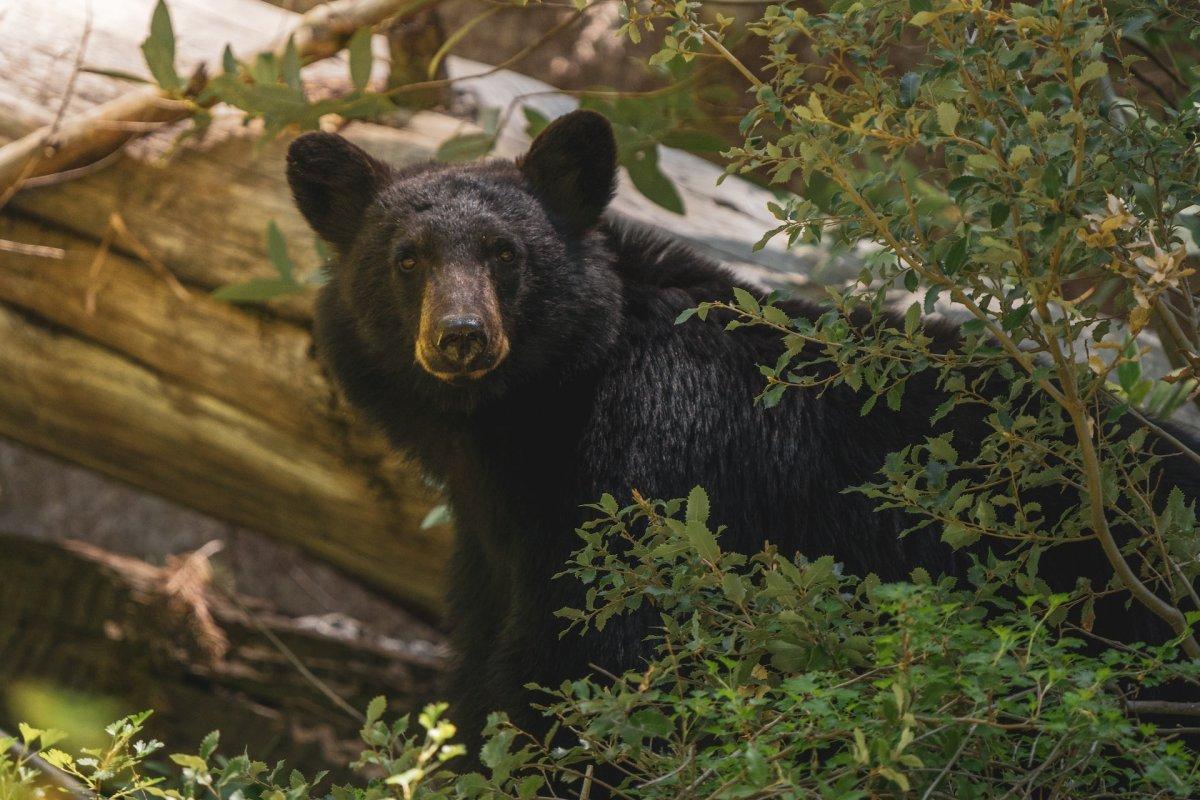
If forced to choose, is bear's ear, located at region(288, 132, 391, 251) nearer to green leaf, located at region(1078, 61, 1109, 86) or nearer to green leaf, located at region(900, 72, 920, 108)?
Result: green leaf, located at region(900, 72, 920, 108)

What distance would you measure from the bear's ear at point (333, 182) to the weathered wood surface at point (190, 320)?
2.55ft

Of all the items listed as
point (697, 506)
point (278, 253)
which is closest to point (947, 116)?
point (697, 506)

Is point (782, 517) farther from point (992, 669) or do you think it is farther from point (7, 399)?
point (7, 399)

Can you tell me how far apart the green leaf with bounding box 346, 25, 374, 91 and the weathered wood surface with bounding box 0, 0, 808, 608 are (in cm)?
43

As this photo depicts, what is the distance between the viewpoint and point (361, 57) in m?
4.55

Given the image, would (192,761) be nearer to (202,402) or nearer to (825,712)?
(825,712)

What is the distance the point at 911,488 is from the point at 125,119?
3796mm

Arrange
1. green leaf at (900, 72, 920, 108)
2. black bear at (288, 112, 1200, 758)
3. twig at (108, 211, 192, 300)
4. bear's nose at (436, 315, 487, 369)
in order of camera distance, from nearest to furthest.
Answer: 1. green leaf at (900, 72, 920, 108)
2. bear's nose at (436, 315, 487, 369)
3. black bear at (288, 112, 1200, 758)
4. twig at (108, 211, 192, 300)

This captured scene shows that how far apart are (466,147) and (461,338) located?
1692 millimetres

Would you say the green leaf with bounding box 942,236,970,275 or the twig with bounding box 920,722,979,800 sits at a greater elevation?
the green leaf with bounding box 942,236,970,275

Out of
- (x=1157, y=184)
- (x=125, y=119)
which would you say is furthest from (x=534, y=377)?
(x=125, y=119)

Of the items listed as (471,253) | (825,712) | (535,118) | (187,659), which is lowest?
(187,659)

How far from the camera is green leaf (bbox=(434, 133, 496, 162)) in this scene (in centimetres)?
472

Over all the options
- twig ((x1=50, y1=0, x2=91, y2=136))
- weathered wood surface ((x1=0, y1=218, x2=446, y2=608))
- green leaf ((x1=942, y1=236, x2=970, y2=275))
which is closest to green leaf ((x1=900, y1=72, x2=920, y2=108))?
green leaf ((x1=942, y1=236, x2=970, y2=275))
